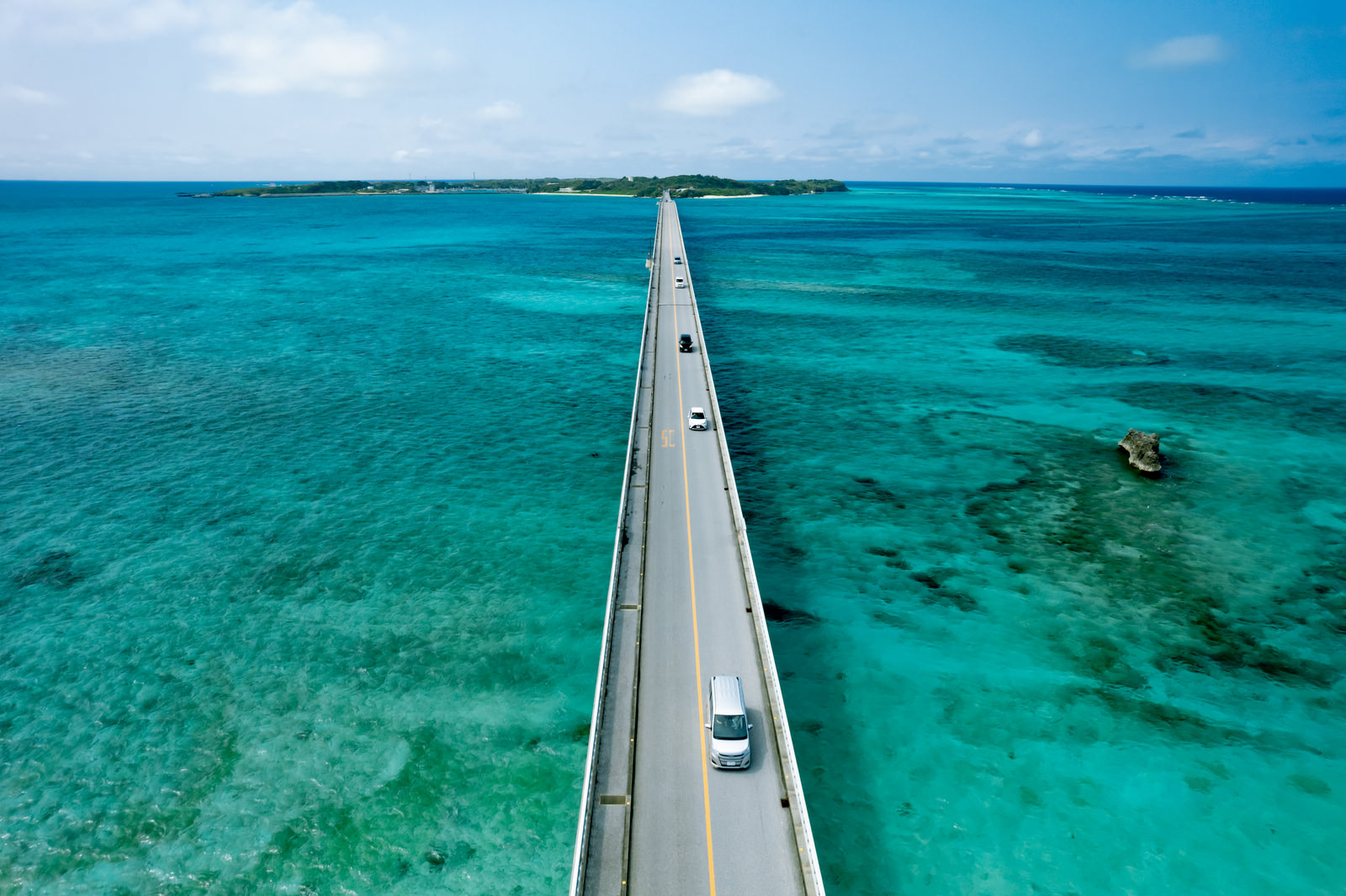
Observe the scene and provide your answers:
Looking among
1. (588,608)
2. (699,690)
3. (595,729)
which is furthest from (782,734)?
(588,608)

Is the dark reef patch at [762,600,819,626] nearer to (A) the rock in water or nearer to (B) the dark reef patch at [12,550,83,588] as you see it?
(A) the rock in water

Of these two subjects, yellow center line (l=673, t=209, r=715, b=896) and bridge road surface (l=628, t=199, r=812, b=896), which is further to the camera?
Result: yellow center line (l=673, t=209, r=715, b=896)

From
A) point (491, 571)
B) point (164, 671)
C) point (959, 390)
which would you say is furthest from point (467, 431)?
point (959, 390)

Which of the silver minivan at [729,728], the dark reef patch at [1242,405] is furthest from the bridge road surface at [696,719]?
the dark reef patch at [1242,405]

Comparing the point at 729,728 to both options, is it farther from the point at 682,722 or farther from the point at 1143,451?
the point at 1143,451

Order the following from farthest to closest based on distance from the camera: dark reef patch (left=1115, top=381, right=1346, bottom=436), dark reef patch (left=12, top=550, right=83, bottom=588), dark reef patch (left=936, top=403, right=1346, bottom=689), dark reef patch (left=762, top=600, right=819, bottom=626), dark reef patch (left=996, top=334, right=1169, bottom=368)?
dark reef patch (left=996, top=334, right=1169, bottom=368) → dark reef patch (left=1115, top=381, right=1346, bottom=436) → dark reef patch (left=12, top=550, right=83, bottom=588) → dark reef patch (left=762, top=600, right=819, bottom=626) → dark reef patch (left=936, top=403, right=1346, bottom=689)

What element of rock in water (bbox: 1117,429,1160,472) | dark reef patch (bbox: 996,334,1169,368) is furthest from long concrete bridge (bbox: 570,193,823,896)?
dark reef patch (bbox: 996,334,1169,368)
